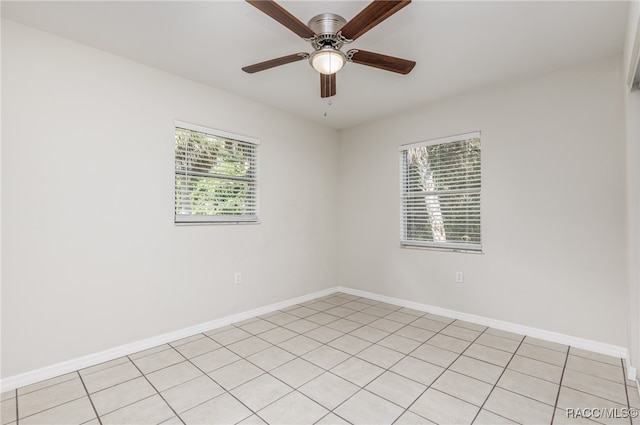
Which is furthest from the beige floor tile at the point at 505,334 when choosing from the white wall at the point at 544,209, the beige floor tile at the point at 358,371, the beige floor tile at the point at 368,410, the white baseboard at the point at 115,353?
the white baseboard at the point at 115,353

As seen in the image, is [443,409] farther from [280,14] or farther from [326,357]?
[280,14]

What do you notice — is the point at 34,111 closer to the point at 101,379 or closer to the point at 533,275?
the point at 101,379

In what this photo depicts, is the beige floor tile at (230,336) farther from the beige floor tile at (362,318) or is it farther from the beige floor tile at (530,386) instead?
the beige floor tile at (530,386)

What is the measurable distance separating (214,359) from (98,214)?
1.52 metres

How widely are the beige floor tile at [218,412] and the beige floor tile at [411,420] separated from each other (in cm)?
89

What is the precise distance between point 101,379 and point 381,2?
10.0 ft

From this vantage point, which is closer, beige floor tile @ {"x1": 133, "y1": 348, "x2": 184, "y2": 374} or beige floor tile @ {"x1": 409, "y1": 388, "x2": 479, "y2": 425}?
beige floor tile @ {"x1": 409, "y1": 388, "x2": 479, "y2": 425}

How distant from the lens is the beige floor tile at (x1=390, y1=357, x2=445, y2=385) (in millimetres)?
2223

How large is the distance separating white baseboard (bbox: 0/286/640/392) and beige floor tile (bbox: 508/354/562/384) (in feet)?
1.54

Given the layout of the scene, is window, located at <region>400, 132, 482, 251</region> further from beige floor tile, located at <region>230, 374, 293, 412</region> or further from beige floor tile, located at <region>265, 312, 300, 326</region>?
beige floor tile, located at <region>230, 374, 293, 412</region>

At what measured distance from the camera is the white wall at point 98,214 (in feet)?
7.11

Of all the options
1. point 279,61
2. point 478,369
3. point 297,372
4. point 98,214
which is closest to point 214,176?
point 98,214

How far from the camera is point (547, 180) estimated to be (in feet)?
9.52

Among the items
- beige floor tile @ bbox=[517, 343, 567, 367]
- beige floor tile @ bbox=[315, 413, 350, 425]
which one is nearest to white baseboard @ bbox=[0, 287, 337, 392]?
beige floor tile @ bbox=[315, 413, 350, 425]
